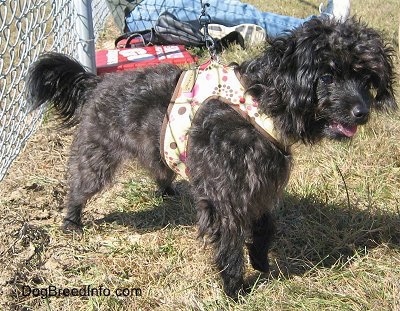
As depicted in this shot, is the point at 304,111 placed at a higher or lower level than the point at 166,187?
higher

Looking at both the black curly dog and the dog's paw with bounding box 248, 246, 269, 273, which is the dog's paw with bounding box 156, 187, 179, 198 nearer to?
the black curly dog

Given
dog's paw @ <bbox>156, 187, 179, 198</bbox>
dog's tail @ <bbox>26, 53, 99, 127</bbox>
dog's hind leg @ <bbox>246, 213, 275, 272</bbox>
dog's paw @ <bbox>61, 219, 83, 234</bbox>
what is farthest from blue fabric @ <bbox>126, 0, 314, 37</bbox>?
dog's hind leg @ <bbox>246, 213, 275, 272</bbox>

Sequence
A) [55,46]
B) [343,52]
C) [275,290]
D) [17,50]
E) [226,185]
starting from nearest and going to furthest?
[343,52] → [226,185] → [275,290] → [17,50] → [55,46]

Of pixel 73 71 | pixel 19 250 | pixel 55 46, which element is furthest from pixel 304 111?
pixel 55 46

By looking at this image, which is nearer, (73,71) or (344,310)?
(344,310)

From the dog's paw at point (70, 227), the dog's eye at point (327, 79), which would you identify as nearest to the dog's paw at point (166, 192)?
A: the dog's paw at point (70, 227)

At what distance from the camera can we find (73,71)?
9.16 feet

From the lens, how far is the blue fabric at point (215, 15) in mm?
5754

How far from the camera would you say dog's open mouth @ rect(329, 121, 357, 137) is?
2098mm

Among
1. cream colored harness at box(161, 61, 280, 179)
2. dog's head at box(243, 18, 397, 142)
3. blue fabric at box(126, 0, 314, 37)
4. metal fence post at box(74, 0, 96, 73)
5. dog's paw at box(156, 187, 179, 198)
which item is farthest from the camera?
blue fabric at box(126, 0, 314, 37)

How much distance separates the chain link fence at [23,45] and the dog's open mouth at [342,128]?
6.07 ft

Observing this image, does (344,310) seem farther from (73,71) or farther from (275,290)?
(73,71)

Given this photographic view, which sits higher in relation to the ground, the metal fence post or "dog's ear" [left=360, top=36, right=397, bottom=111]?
"dog's ear" [left=360, top=36, right=397, bottom=111]

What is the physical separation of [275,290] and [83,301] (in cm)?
90
